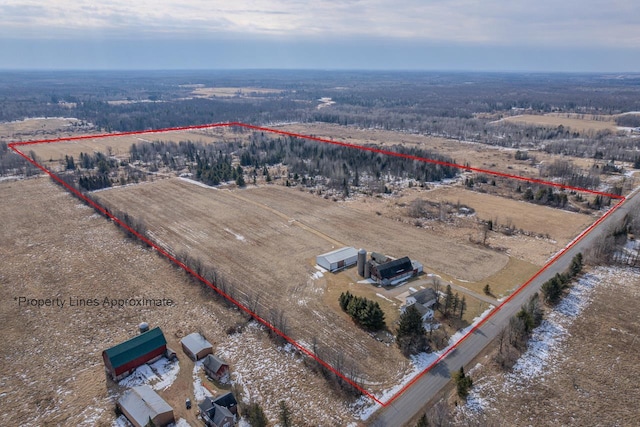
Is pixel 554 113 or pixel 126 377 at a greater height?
pixel 554 113

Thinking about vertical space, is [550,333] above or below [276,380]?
above

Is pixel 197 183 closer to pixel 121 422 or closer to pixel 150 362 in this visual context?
pixel 150 362

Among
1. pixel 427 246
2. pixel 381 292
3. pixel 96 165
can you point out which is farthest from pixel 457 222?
pixel 96 165

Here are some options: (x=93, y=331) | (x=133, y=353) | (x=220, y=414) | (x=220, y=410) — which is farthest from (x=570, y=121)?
(x=93, y=331)

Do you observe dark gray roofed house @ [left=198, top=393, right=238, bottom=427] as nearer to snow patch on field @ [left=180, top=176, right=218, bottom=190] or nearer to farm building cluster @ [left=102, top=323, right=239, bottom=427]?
farm building cluster @ [left=102, top=323, right=239, bottom=427]

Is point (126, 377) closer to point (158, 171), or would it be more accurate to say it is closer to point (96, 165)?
point (158, 171)

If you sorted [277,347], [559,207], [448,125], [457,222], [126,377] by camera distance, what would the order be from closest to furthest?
[126,377] < [277,347] < [457,222] < [559,207] < [448,125]
